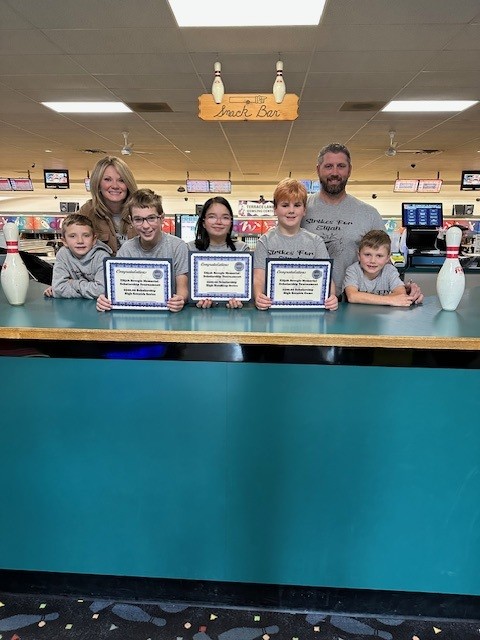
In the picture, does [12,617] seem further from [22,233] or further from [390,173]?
[390,173]

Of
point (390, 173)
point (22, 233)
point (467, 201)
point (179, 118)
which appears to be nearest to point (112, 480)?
point (179, 118)

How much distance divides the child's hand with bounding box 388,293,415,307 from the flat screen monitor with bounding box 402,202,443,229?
16.8 ft

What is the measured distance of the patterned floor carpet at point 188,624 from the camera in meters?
1.54

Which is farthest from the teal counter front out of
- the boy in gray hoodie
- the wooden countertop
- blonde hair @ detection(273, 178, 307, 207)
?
blonde hair @ detection(273, 178, 307, 207)

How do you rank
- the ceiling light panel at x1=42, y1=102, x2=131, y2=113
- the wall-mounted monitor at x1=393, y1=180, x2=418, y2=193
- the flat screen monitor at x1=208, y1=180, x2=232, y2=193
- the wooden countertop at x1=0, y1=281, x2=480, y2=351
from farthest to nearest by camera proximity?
the flat screen monitor at x1=208, y1=180, x2=232, y2=193 → the wall-mounted monitor at x1=393, y1=180, x2=418, y2=193 → the ceiling light panel at x1=42, y1=102, x2=131, y2=113 → the wooden countertop at x1=0, y1=281, x2=480, y2=351

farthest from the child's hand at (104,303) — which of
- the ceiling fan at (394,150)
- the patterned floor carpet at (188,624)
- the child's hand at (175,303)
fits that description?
the ceiling fan at (394,150)

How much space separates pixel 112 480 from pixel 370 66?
4.21 metres

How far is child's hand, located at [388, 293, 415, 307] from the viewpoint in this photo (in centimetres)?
183

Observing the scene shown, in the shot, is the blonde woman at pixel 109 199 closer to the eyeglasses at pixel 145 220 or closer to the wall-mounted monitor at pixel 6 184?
the eyeglasses at pixel 145 220

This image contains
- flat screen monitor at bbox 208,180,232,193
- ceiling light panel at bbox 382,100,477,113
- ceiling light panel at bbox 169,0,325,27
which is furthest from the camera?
flat screen monitor at bbox 208,180,232,193

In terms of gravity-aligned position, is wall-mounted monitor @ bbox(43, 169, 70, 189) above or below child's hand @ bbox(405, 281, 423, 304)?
above

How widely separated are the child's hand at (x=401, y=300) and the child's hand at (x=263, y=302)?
53cm

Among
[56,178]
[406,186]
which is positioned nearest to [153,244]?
[56,178]

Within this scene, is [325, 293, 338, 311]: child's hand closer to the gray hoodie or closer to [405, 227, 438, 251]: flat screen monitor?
the gray hoodie
